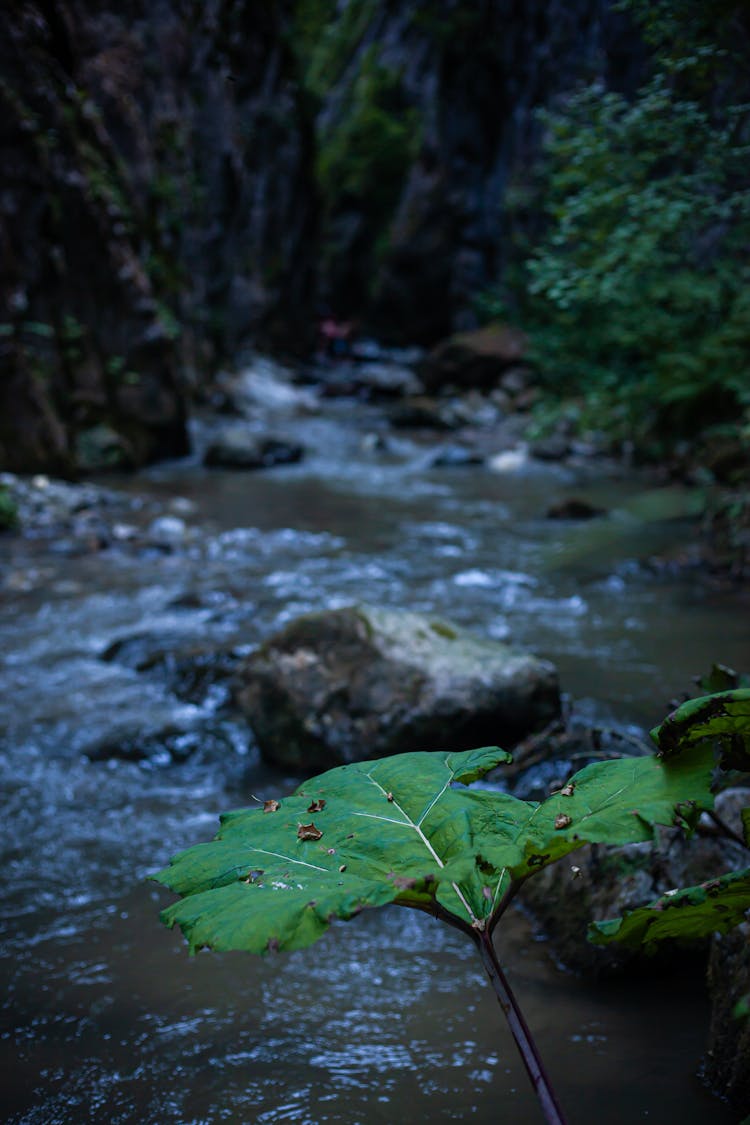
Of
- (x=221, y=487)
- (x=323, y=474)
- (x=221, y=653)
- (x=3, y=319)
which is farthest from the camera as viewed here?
(x=323, y=474)

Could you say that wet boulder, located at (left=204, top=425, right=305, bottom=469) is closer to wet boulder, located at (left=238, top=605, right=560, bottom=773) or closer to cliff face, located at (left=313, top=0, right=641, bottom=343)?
→ wet boulder, located at (left=238, top=605, right=560, bottom=773)

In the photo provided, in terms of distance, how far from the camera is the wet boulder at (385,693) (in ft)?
10.3

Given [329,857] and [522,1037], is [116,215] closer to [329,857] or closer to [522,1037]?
[329,857]

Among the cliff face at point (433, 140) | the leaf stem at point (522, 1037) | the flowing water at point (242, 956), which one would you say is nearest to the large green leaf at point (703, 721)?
the leaf stem at point (522, 1037)

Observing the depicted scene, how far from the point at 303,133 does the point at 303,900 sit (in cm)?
2335

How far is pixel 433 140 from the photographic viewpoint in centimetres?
2317

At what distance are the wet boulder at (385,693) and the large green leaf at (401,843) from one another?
191 cm

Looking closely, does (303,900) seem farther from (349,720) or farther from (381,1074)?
(349,720)

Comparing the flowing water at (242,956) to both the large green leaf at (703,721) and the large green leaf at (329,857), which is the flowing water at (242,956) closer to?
the large green leaf at (329,857)

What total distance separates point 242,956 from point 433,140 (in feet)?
81.6

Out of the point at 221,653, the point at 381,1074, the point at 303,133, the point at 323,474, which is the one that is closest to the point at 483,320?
the point at 303,133

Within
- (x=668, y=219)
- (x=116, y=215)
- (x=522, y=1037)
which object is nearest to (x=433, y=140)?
(x=116, y=215)

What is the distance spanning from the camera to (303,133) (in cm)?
2116

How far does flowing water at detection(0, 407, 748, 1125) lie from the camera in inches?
63.2
